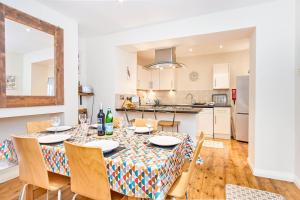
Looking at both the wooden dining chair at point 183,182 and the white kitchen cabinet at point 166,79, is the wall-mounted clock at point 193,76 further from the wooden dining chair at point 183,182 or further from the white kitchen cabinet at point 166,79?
the wooden dining chair at point 183,182

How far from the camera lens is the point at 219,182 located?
6.84 feet

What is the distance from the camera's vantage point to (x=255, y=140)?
2.38 meters

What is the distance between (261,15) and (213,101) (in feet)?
10.0

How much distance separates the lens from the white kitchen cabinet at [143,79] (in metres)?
5.05

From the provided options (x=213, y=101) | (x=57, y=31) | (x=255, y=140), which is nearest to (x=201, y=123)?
(x=213, y=101)

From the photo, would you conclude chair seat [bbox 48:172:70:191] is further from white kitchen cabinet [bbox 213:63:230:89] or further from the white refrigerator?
white kitchen cabinet [bbox 213:63:230:89]

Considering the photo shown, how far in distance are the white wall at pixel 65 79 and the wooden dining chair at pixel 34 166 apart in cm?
106

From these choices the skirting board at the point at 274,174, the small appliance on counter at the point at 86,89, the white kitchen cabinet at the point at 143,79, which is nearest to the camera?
the skirting board at the point at 274,174

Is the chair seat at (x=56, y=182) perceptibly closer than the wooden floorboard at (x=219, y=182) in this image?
Yes

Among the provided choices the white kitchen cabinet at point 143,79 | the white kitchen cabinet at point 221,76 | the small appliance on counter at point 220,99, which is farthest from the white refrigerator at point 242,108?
the white kitchen cabinet at point 143,79

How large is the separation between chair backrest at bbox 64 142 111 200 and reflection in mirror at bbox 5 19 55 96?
1687 millimetres

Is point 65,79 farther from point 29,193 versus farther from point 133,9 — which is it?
point 29,193

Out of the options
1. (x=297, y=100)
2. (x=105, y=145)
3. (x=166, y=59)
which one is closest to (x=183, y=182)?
(x=105, y=145)

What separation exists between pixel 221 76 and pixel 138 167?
14.9 ft
